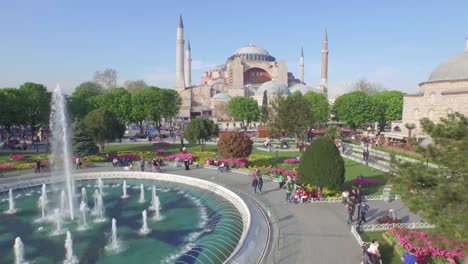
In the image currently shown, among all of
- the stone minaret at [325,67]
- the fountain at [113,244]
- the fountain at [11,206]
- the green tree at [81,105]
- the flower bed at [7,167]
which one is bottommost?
the fountain at [113,244]

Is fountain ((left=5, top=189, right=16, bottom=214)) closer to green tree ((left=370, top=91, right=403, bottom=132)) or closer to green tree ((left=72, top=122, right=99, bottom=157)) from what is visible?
green tree ((left=72, top=122, right=99, bottom=157))

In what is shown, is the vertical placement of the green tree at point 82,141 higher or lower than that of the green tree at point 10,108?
lower

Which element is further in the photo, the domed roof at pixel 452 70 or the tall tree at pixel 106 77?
the tall tree at pixel 106 77

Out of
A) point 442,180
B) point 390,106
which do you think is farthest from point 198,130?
point 390,106

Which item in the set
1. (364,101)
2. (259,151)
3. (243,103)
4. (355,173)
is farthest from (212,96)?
(355,173)

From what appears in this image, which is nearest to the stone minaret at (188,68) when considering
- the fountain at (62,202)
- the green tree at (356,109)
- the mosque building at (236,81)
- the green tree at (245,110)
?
the mosque building at (236,81)

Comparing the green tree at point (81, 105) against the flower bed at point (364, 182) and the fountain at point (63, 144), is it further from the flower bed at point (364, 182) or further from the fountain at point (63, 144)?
the flower bed at point (364, 182)

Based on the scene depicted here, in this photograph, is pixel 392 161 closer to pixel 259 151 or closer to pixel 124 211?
pixel 124 211
